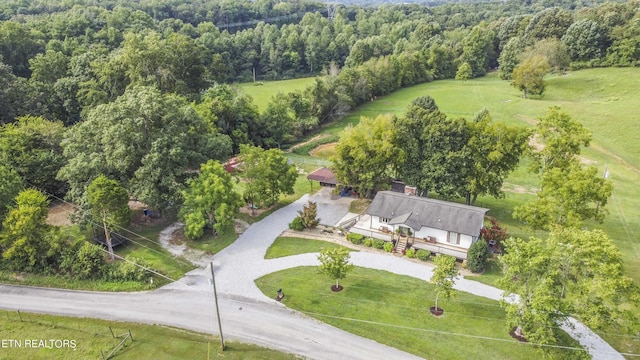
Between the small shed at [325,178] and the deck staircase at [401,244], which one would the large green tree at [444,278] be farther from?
the small shed at [325,178]

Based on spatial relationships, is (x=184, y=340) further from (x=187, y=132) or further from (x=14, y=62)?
(x=14, y=62)

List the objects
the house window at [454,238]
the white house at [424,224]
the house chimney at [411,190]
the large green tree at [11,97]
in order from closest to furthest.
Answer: the white house at [424,224], the house window at [454,238], the house chimney at [411,190], the large green tree at [11,97]

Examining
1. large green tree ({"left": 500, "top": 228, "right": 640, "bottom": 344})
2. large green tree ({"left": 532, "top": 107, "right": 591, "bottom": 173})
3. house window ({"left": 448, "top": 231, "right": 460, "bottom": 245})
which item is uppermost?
large green tree ({"left": 532, "top": 107, "right": 591, "bottom": 173})

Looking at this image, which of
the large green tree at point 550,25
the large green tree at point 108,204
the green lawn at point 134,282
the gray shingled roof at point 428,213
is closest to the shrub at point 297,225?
the gray shingled roof at point 428,213

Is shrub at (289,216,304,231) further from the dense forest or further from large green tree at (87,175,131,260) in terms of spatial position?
large green tree at (87,175,131,260)

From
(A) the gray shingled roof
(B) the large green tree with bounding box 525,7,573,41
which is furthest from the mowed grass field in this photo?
(B) the large green tree with bounding box 525,7,573,41

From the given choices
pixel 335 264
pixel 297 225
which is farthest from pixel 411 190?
pixel 335 264
